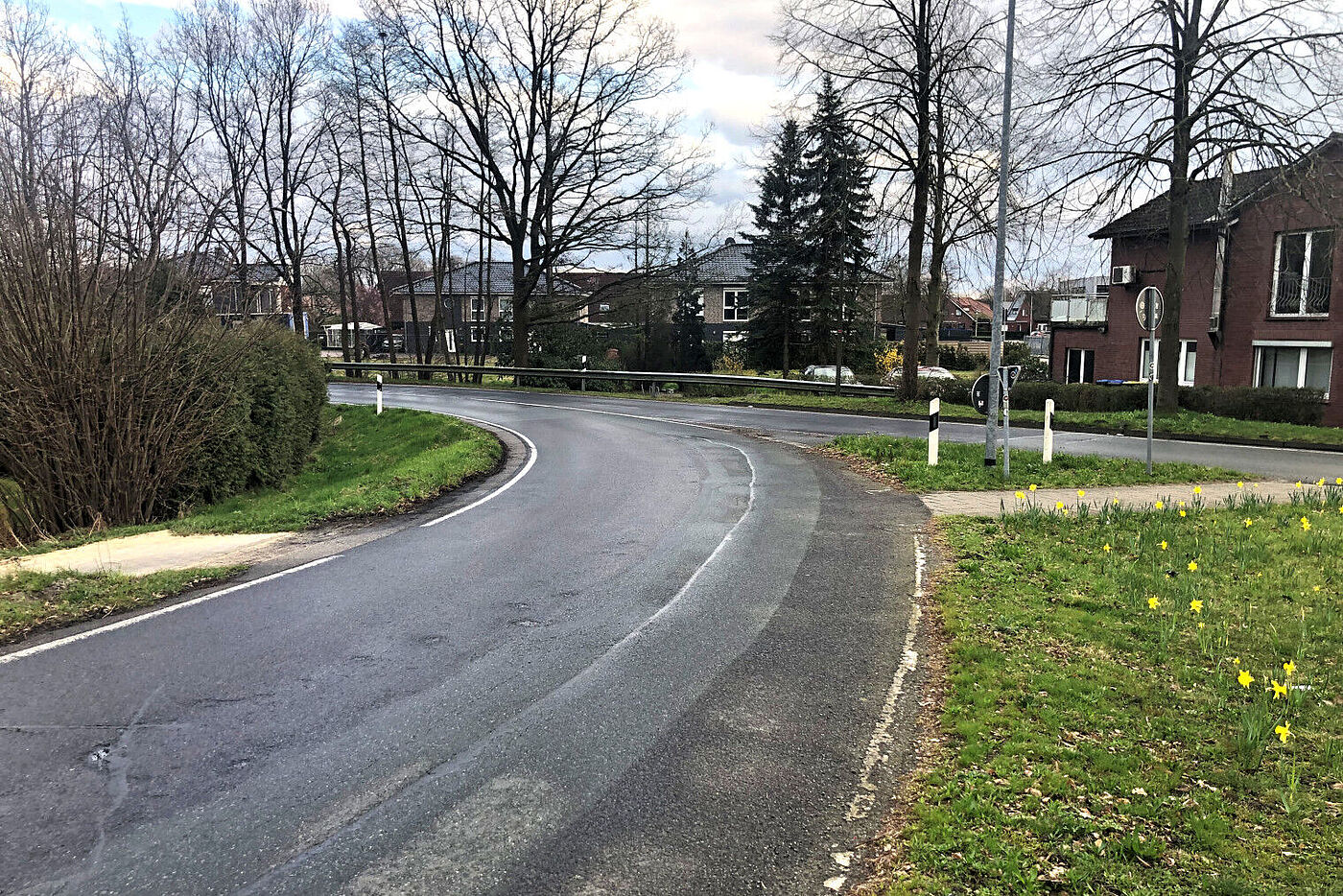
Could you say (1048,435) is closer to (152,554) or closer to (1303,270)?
(152,554)

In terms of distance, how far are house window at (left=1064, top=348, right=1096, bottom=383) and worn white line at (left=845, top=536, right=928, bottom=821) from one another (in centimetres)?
3705

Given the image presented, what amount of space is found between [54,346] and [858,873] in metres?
11.7

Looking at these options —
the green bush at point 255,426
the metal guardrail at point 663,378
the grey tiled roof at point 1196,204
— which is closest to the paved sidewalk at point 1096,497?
the grey tiled roof at point 1196,204

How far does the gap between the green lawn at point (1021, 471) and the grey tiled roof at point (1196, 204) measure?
28.4 ft

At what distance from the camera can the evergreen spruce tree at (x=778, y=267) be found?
153ft

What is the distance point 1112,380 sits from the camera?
37281 millimetres

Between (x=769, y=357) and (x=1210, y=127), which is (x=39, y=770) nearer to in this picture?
(x=1210, y=127)

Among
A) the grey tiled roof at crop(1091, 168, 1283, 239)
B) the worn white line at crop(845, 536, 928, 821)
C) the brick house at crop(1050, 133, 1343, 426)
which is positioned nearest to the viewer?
the worn white line at crop(845, 536, 928, 821)

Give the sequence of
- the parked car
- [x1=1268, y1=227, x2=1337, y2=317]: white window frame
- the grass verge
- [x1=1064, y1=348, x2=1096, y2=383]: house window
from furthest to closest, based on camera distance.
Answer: the parked car
[x1=1064, y1=348, x2=1096, y2=383]: house window
[x1=1268, y1=227, x2=1337, y2=317]: white window frame
the grass verge

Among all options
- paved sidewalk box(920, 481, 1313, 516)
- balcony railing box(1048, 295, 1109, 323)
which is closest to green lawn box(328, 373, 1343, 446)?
paved sidewalk box(920, 481, 1313, 516)

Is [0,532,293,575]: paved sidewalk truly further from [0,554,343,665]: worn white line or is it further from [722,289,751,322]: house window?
[722,289,751,322]: house window

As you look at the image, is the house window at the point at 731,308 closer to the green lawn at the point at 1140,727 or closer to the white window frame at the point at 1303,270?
the white window frame at the point at 1303,270

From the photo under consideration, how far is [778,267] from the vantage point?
47.7 m

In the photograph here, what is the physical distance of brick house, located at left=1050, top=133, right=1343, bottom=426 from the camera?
92.2 ft
